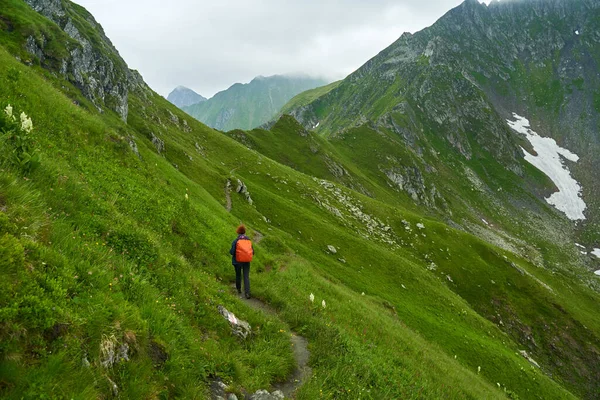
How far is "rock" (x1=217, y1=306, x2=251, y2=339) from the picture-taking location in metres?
11.3

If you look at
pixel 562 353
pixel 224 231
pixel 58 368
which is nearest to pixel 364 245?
pixel 224 231

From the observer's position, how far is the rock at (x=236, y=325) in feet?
37.0

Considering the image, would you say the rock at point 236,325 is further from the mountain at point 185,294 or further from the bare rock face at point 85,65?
the bare rock face at point 85,65

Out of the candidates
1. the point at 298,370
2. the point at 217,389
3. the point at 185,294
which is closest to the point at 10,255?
the point at 217,389

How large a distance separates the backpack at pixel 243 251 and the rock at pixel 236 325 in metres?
3.69

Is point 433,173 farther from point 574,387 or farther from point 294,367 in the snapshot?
point 294,367

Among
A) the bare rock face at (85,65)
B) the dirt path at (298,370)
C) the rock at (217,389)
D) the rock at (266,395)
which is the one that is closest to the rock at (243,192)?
the bare rock face at (85,65)

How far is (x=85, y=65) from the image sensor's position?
201 feet

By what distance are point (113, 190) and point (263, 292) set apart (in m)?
9.12

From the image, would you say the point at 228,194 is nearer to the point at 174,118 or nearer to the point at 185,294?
the point at 185,294

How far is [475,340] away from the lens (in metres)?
40.1

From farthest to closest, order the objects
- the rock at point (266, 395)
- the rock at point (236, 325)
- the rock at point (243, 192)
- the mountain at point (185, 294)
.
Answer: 1. the rock at point (243, 192)
2. the rock at point (236, 325)
3. the rock at point (266, 395)
4. the mountain at point (185, 294)

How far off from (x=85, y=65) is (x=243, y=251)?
2600 inches

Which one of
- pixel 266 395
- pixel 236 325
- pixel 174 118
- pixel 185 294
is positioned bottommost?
pixel 266 395
